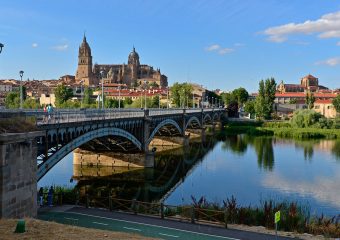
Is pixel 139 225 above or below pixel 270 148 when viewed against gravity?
above

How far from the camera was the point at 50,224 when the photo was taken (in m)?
15.1

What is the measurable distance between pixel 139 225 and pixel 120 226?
2.84 feet

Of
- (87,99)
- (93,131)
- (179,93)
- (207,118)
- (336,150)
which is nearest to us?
(93,131)

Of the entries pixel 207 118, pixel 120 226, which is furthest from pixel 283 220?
pixel 207 118

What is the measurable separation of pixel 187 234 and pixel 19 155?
7.80 metres

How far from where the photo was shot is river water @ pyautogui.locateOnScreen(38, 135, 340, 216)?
33656 millimetres

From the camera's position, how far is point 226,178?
42.4 meters

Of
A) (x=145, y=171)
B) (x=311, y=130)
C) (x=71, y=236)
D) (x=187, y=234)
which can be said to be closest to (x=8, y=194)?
(x=71, y=236)

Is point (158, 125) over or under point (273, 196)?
over

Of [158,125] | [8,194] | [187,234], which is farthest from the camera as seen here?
[158,125]

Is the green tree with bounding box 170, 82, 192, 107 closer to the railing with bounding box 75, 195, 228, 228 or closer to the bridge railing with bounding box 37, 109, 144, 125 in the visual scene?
the bridge railing with bounding box 37, 109, 144, 125

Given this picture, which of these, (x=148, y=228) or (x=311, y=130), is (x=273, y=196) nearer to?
(x=148, y=228)

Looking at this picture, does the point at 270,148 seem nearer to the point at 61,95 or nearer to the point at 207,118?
the point at 207,118

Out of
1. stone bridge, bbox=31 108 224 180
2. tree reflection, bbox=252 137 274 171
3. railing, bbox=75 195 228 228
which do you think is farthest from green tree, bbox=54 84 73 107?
railing, bbox=75 195 228 228
